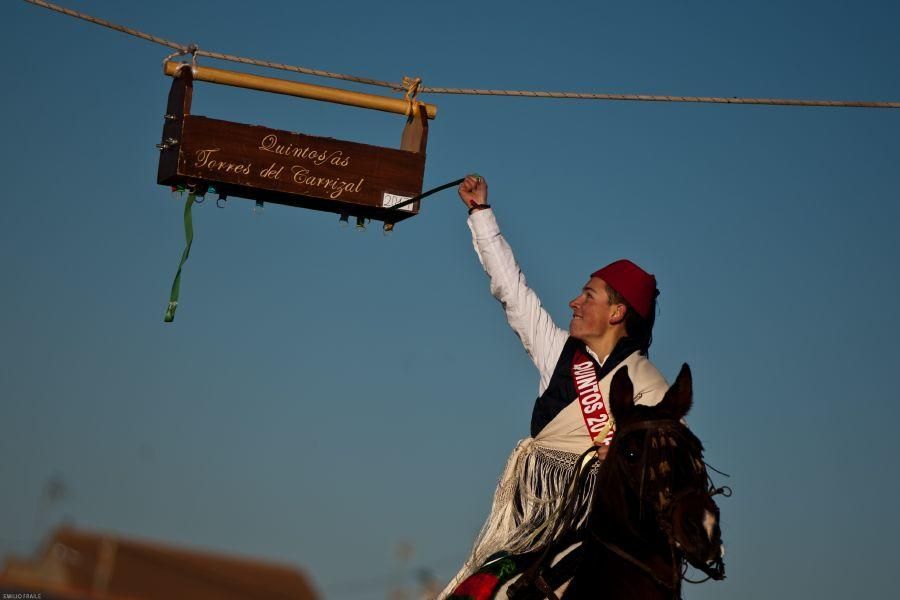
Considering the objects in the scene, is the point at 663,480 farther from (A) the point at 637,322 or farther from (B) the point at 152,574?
(B) the point at 152,574

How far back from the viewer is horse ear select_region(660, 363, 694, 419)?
568cm

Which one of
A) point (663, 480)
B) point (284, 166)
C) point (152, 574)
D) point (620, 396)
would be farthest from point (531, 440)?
point (152, 574)

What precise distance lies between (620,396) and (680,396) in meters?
0.24

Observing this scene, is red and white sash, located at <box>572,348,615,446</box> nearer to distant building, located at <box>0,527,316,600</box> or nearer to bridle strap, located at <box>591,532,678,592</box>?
bridle strap, located at <box>591,532,678,592</box>

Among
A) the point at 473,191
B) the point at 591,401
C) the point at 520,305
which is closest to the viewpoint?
the point at 591,401

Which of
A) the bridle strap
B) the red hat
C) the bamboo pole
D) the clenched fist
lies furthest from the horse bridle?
the bamboo pole

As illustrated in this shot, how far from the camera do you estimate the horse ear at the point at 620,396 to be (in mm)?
5695

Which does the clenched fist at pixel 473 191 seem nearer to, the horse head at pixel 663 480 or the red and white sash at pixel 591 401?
the red and white sash at pixel 591 401

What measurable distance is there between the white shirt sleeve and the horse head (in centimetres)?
115

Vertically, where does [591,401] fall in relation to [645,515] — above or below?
above

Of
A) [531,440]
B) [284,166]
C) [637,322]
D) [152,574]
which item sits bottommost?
[152,574]

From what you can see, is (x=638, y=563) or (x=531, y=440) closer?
(x=638, y=563)

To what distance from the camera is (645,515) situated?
5445 millimetres

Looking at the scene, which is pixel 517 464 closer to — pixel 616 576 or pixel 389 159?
pixel 616 576
